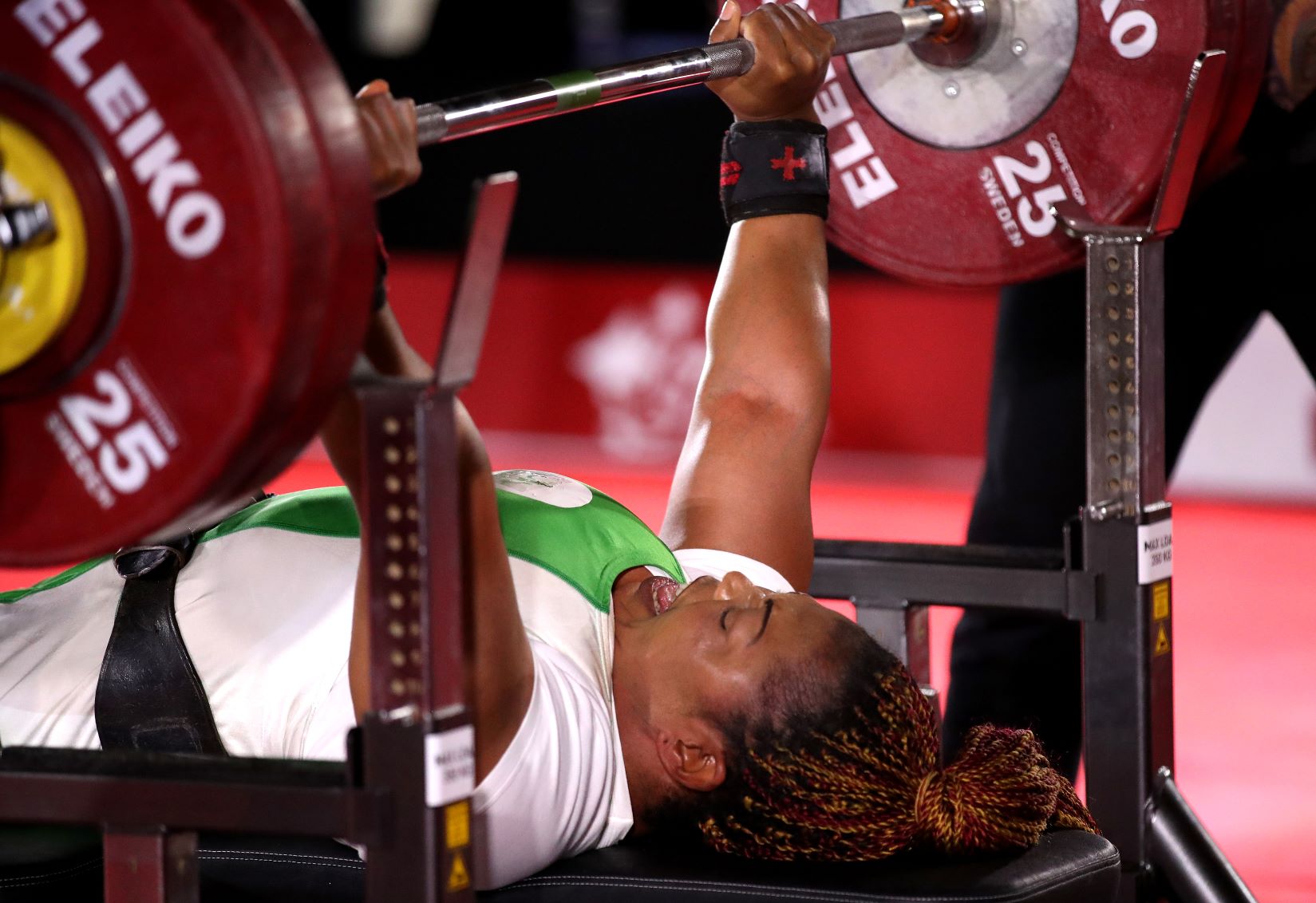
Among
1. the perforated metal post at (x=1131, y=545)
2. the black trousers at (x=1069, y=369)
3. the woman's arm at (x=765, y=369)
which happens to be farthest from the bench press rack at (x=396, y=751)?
the black trousers at (x=1069, y=369)

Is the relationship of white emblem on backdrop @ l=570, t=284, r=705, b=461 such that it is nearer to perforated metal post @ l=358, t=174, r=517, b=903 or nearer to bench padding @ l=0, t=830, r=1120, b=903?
bench padding @ l=0, t=830, r=1120, b=903

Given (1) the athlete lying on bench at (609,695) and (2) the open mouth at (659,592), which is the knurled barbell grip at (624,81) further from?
(2) the open mouth at (659,592)

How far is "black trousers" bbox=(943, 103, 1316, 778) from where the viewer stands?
2248 mm

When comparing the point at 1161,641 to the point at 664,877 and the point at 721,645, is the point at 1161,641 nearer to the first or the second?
the point at 721,645

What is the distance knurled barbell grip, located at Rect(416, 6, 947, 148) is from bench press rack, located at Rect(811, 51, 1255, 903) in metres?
0.32

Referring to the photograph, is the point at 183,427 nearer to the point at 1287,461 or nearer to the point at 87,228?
the point at 87,228

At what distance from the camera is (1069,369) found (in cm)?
231

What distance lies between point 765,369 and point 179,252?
973 millimetres

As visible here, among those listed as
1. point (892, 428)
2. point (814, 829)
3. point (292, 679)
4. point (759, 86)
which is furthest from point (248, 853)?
point (892, 428)

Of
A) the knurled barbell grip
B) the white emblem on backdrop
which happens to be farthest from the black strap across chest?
the white emblem on backdrop

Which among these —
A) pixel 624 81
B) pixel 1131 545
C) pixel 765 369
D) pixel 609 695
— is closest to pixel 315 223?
pixel 624 81

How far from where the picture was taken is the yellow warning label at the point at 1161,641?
6.49 ft

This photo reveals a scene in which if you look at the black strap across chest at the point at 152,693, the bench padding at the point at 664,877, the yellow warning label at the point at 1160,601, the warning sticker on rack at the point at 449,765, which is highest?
the yellow warning label at the point at 1160,601

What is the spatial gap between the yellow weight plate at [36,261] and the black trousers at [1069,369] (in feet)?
4.90
